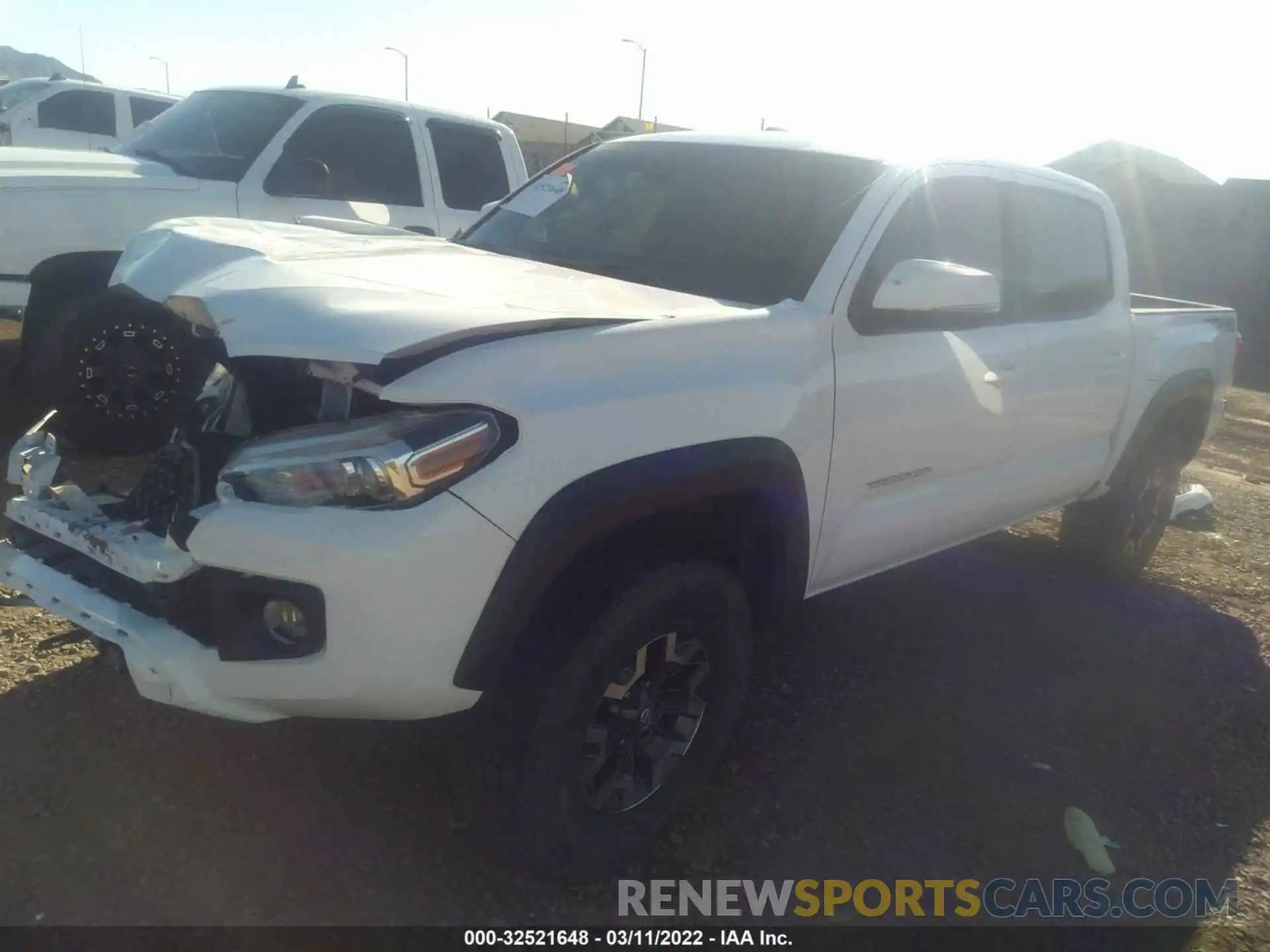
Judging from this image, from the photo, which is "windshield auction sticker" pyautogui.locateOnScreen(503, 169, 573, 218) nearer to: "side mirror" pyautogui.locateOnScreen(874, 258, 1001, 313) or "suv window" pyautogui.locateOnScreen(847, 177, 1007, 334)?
"suv window" pyautogui.locateOnScreen(847, 177, 1007, 334)

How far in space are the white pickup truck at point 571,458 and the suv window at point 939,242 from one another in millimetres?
14

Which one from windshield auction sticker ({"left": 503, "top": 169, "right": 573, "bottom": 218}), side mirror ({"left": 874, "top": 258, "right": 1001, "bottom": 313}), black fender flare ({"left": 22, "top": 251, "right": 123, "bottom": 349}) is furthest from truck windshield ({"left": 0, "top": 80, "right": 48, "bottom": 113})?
side mirror ({"left": 874, "top": 258, "right": 1001, "bottom": 313})

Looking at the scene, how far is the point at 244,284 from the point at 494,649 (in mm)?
1046

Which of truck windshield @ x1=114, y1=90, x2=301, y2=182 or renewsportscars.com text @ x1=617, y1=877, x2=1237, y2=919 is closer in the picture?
renewsportscars.com text @ x1=617, y1=877, x2=1237, y2=919

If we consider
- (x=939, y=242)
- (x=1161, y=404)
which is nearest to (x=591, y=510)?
(x=939, y=242)

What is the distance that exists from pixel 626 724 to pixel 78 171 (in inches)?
171

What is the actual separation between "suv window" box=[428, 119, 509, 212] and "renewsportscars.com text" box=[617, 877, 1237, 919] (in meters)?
5.11

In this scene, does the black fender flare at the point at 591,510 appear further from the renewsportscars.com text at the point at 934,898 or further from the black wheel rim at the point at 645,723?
the renewsportscars.com text at the point at 934,898

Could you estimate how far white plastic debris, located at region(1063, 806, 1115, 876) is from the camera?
2980 mm

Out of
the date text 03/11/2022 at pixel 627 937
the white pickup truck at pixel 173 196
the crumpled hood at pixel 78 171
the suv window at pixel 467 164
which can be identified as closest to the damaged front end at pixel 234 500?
the white pickup truck at pixel 173 196

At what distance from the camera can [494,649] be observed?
2178 mm

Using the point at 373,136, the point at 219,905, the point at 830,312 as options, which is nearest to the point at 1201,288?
the point at 373,136

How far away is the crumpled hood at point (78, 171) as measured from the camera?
16.0 ft

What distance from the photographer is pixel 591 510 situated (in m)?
2.22
